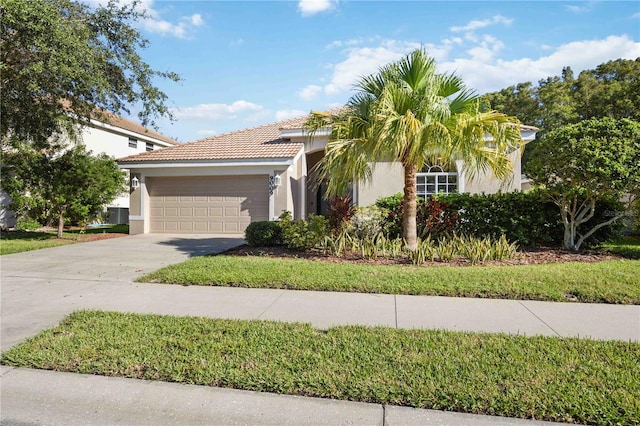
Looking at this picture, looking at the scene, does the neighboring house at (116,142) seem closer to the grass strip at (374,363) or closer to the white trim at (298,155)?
the white trim at (298,155)

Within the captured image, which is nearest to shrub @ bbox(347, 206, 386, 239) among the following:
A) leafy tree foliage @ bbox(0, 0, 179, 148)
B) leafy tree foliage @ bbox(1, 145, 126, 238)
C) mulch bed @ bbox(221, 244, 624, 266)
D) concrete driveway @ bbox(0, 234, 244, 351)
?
mulch bed @ bbox(221, 244, 624, 266)

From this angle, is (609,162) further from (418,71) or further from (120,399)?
(120,399)

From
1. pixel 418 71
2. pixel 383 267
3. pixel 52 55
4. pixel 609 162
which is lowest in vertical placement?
pixel 383 267

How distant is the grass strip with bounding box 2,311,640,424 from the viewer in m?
2.86

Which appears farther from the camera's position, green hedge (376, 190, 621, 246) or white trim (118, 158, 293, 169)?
white trim (118, 158, 293, 169)

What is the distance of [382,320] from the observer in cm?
473

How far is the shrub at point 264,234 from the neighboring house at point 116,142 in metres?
11.8

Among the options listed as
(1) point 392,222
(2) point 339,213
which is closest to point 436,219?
(1) point 392,222

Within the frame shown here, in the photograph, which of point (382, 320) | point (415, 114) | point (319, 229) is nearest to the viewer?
point (382, 320)

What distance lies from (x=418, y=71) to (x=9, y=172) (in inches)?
615

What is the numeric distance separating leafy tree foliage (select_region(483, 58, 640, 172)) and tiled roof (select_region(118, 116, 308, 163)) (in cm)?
1306

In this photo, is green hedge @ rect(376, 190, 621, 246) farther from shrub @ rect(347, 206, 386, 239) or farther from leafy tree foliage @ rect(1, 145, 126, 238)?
leafy tree foliage @ rect(1, 145, 126, 238)

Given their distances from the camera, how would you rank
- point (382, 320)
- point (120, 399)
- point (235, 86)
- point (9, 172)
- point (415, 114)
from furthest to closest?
point (9, 172) < point (235, 86) < point (415, 114) < point (382, 320) < point (120, 399)

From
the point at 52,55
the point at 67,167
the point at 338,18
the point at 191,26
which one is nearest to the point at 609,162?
the point at 338,18
